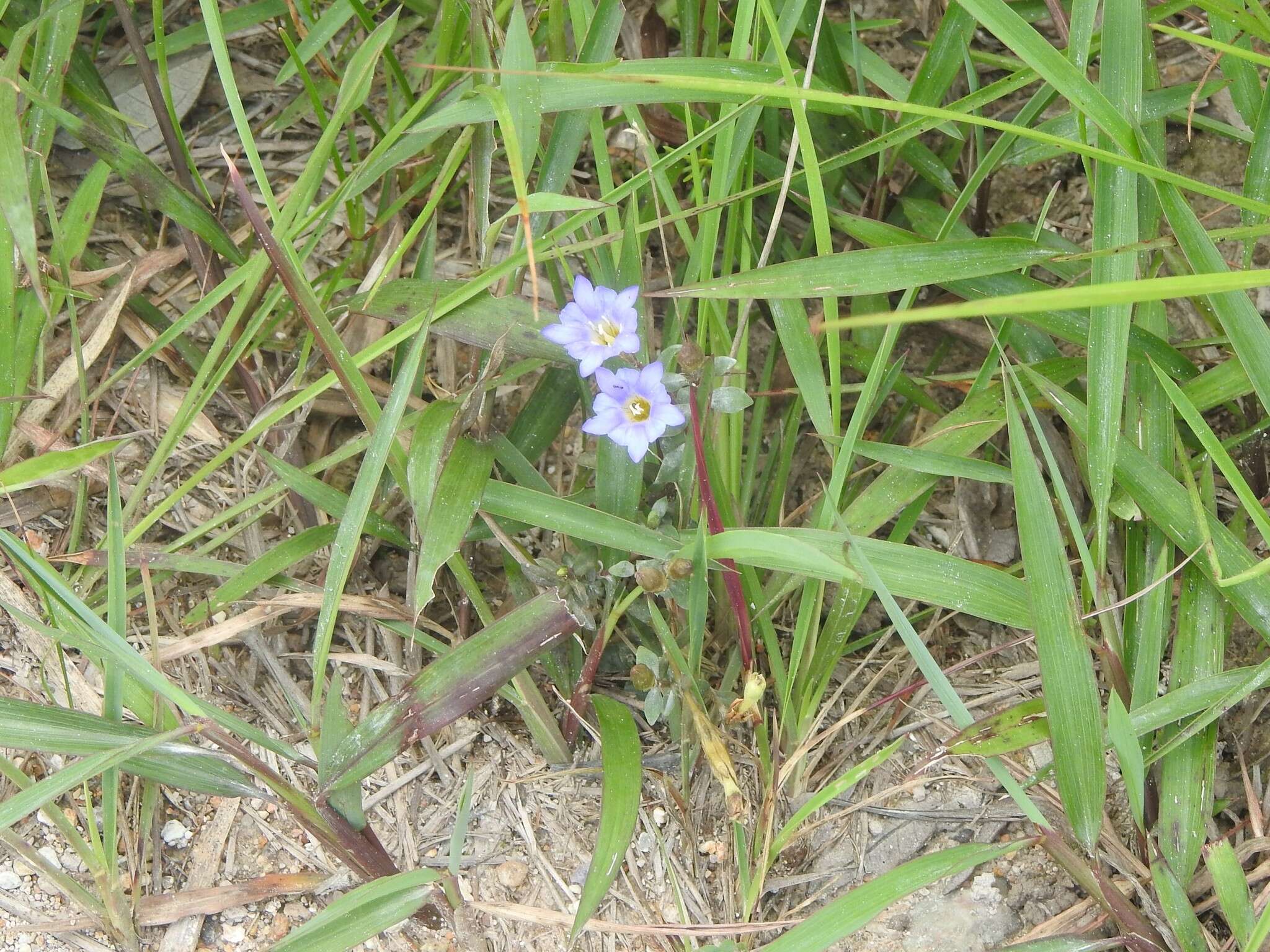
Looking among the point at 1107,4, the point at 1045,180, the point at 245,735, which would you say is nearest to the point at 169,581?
the point at 245,735

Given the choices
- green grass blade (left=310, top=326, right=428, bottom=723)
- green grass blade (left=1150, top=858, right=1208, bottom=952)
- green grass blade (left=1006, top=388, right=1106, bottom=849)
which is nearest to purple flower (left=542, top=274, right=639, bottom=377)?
green grass blade (left=310, top=326, right=428, bottom=723)

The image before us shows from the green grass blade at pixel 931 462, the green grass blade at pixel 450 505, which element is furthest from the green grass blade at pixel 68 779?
the green grass blade at pixel 931 462

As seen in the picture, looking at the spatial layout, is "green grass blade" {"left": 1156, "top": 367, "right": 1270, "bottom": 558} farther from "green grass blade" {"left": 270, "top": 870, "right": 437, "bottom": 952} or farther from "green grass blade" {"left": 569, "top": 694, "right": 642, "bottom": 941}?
"green grass blade" {"left": 270, "top": 870, "right": 437, "bottom": 952}

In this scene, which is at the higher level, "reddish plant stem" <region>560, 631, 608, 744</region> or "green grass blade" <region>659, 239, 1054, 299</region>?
"green grass blade" <region>659, 239, 1054, 299</region>

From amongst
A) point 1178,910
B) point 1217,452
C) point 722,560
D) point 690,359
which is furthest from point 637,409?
point 1178,910

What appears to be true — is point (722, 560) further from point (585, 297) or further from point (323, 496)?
point (323, 496)
